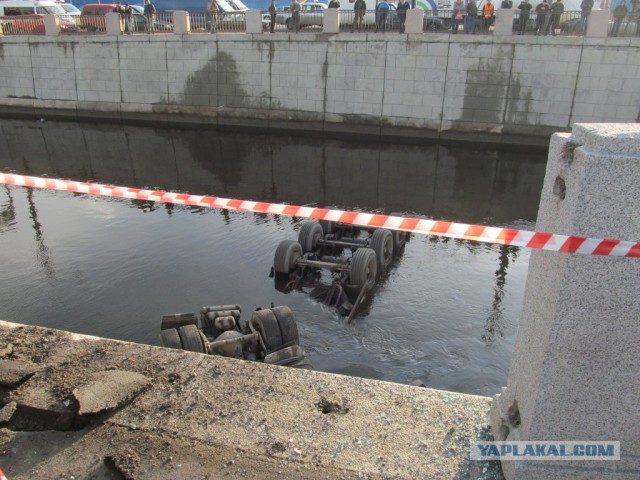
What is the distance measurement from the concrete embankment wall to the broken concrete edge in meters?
20.0

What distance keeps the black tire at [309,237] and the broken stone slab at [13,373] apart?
6.03 m

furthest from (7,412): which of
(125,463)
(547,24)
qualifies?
(547,24)

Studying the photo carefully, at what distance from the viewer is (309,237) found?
966cm

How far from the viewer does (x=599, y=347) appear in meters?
2.69

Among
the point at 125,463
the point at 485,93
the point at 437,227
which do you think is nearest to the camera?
the point at 125,463

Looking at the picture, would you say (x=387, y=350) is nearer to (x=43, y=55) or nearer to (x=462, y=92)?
(x=462, y=92)

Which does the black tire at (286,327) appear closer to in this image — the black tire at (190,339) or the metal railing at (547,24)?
the black tire at (190,339)

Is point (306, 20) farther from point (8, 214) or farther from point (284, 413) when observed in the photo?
point (284, 413)

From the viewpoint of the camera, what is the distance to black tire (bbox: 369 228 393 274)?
30.5 feet

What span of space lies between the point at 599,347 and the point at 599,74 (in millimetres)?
→ 21326

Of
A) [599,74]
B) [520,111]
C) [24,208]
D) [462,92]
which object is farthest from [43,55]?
[599,74]

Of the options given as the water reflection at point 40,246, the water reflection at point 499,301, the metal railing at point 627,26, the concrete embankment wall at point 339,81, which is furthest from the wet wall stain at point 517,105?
the water reflection at point 40,246

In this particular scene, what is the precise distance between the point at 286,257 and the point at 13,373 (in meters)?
5.31

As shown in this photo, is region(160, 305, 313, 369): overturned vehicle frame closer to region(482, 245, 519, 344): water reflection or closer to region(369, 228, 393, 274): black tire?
region(482, 245, 519, 344): water reflection
